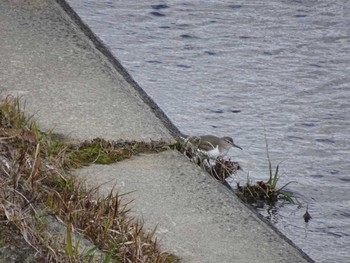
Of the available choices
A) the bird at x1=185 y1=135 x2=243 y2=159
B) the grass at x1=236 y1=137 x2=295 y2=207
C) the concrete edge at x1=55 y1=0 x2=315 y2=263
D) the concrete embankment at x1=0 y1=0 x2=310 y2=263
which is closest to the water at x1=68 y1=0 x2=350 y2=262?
the grass at x1=236 y1=137 x2=295 y2=207

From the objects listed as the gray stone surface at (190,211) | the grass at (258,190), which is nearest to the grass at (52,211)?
the gray stone surface at (190,211)

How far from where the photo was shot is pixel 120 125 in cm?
508

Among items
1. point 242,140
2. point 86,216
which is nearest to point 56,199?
point 86,216

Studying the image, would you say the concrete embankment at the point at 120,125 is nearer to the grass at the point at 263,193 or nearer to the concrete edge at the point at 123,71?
the concrete edge at the point at 123,71

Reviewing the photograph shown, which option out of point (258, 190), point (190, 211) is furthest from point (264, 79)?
point (190, 211)

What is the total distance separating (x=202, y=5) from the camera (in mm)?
8641

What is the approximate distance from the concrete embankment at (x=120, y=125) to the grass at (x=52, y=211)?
17 cm

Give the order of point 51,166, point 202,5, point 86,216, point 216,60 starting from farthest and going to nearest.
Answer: point 202,5 < point 216,60 < point 51,166 < point 86,216

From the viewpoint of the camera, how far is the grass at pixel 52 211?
3.68 metres

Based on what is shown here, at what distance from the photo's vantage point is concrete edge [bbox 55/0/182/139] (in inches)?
217

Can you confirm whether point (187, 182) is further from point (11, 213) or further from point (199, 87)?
point (199, 87)

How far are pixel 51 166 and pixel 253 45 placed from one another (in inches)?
150

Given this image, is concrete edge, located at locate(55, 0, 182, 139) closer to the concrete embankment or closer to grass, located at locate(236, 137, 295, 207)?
the concrete embankment

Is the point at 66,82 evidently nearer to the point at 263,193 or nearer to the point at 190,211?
the point at 263,193
